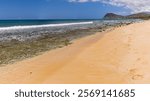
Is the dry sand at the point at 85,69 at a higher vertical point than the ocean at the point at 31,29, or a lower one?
higher

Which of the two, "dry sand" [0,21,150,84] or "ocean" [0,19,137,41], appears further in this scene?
"ocean" [0,19,137,41]

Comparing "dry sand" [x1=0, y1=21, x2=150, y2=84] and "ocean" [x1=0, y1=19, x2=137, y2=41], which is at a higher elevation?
"dry sand" [x1=0, y1=21, x2=150, y2=84]

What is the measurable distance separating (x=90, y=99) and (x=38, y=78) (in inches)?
96.1

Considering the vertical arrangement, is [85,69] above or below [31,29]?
above

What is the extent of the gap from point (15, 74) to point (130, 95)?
3.92 metres

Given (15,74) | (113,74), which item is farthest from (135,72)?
(15,74)

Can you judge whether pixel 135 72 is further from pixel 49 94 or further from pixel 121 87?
pixel 49 94

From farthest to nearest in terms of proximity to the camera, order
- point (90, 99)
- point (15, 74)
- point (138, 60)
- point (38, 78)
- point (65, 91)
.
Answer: point (138, 60), point (15, 74), point (38, 78), point (65, 91), point (90, 99)

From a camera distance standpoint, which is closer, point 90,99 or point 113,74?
point 90,99

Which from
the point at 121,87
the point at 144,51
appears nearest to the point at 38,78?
the point at 121,87

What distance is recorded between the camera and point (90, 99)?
6520 mm

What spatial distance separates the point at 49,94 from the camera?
6.91m

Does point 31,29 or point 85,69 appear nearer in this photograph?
point 85,69

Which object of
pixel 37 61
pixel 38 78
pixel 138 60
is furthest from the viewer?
pixel 37 61
